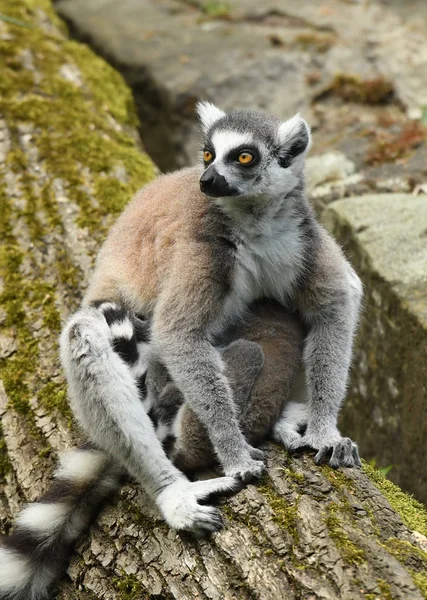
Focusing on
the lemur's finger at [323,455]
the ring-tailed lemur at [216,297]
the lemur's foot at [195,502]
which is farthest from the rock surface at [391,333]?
the lemur's foot at [195,502]

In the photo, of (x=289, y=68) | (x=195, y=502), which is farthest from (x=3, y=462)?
(x=289, y=68)

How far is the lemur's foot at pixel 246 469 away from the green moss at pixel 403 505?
811mm

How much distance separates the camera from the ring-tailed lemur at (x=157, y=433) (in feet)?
13.9

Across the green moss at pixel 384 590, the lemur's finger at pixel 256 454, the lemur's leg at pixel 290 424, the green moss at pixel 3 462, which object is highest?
the green moss at pixel 384 590

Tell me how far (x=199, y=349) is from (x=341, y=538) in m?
1.44

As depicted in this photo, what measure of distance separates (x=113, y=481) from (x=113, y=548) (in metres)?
0.46

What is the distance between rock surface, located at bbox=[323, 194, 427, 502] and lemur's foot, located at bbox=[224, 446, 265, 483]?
92.5 inches

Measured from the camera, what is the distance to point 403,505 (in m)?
4.48

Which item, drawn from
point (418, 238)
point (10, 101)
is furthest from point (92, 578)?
point (10, 101)

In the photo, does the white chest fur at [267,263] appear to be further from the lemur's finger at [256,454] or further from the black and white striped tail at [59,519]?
the lemur's finger at [256,454]

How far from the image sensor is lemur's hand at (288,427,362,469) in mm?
4273

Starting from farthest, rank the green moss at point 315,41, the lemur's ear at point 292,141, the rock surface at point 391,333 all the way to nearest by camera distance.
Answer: the green moss at point 315,41, the rock surface at point 391,333, the lemur's ear at point 292,141

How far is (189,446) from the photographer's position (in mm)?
4438

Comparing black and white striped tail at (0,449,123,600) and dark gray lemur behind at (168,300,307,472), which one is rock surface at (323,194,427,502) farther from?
black and white striped tail at (0,449,123,600)
